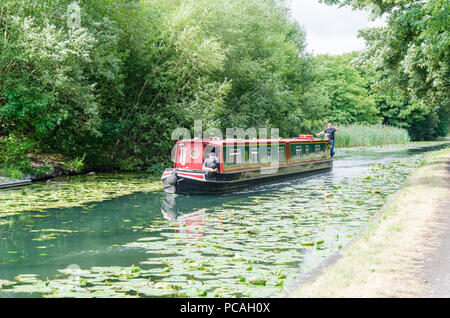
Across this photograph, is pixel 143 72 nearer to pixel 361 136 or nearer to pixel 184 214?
pixel 184 214

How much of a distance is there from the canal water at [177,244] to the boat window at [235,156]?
230cm

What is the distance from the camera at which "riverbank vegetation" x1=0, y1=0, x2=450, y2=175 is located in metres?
17.9

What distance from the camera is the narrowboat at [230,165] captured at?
54.1 ft

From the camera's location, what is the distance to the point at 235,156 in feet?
59.5

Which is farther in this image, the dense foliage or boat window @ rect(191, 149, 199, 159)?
boat window @ rect(191, 149, 199, 159)

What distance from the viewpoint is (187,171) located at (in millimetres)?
16594

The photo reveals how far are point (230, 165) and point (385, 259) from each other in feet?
37.8

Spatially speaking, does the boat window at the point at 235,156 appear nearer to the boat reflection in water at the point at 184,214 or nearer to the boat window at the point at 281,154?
the boat reflection in water at the point at 184,214

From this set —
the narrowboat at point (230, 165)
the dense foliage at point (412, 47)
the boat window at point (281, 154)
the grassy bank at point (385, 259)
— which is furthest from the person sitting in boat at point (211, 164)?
the dense foliage at point (412, 47)

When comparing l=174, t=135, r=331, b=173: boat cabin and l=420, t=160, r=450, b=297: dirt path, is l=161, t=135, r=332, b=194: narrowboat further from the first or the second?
l=420, t=160, r=450, b=297: dirt path

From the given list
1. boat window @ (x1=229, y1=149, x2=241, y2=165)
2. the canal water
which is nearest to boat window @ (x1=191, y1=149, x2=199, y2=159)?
boat window @ (x1=229, y1=149, x2=241, y2=165)

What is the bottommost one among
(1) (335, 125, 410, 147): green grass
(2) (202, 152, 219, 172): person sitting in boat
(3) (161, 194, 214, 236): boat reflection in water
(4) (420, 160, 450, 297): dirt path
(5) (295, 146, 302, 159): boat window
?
(3) (161, 194, 214, 236): boat reflection in water

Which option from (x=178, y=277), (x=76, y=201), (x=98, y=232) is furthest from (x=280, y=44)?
(x=178, y=277)

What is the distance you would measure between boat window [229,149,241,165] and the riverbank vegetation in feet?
17.9
